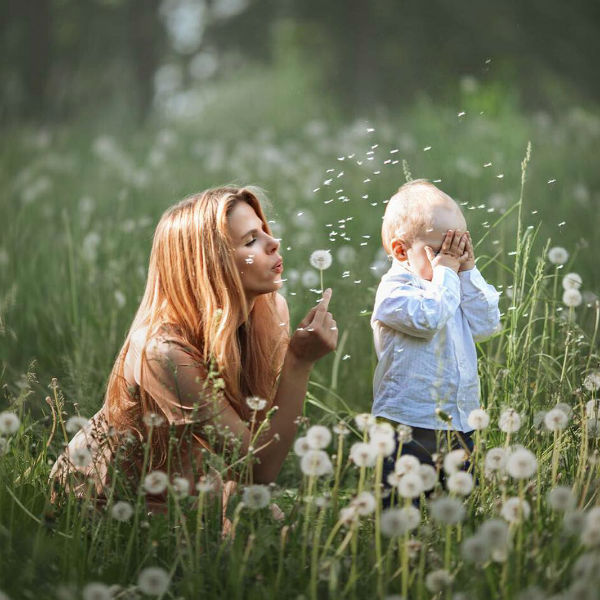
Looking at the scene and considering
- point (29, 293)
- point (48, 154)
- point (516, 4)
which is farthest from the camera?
point (516, 4)

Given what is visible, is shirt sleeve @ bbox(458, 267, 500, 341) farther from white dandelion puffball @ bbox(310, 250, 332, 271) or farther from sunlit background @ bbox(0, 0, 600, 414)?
white dandelion puffball @ bbox(310, 250, 332, 271)

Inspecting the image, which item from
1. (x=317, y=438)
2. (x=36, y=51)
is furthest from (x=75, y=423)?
(x=36, y=51)

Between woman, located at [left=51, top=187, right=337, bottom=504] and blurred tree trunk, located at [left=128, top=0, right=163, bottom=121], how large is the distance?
45.9 ft

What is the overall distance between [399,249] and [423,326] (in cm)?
25

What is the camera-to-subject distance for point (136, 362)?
2.30 meters

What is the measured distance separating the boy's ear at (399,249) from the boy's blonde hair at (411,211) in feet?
0.03

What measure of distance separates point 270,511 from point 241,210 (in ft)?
2.55

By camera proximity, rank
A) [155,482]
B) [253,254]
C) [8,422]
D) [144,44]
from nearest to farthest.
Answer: [155,482] < [8,422] < [253,254] < [144,44]

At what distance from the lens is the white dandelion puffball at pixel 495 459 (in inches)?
71.6

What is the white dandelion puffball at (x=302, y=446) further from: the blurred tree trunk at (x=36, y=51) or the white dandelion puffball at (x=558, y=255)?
the blurred tree trunk at (x=36, y=51)

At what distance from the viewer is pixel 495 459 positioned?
1.84m

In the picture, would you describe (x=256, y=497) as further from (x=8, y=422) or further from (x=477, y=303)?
(x=477, y=303)

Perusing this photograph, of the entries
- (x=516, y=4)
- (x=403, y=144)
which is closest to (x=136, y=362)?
(x=403, y=144)

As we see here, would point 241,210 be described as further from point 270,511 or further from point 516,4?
point 516,4
